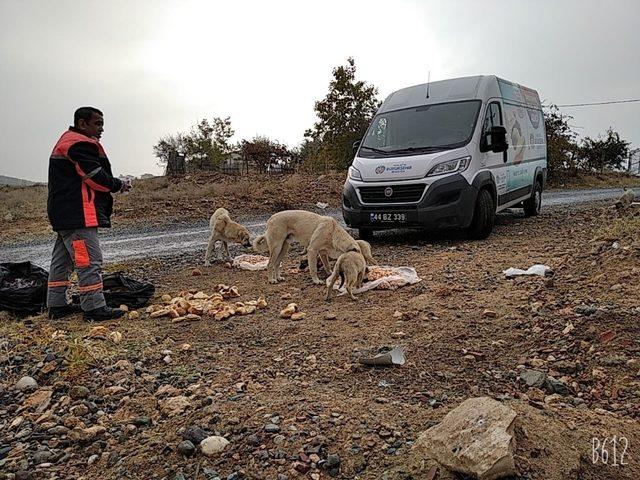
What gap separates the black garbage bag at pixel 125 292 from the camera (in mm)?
5957

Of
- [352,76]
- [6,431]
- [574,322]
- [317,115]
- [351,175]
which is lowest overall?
[6,431]

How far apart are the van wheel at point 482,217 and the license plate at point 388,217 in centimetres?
135

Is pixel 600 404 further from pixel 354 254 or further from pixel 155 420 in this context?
pixel 354 254

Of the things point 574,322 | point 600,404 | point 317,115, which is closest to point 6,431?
point 600,404

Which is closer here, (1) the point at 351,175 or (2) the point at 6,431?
(2) the point at 6,431

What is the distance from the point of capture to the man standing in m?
5.21

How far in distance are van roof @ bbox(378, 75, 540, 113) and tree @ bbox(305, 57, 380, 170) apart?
56.1 feet

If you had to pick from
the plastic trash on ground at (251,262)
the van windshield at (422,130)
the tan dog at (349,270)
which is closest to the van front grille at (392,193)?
the van windshield at (422,130)

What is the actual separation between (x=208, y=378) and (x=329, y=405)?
1112 millimetres

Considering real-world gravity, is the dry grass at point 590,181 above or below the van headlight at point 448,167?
below

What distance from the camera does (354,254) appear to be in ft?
20.1

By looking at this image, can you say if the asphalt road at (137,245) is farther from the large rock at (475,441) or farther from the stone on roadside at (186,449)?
the large rock at (475,441)

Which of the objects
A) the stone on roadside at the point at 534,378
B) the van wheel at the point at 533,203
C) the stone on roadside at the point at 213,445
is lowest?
the stone on roadside at the point at 213,445

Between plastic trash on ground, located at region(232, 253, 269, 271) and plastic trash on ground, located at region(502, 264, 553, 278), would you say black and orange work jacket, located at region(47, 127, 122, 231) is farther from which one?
plastic trash on ground, located at region(502, 264, 553, 278)
